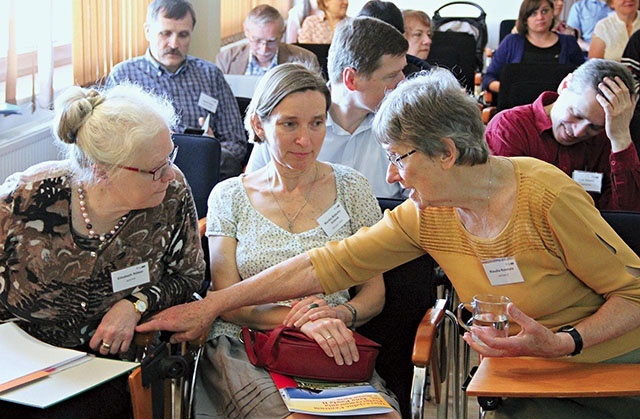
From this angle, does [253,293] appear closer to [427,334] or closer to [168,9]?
[427,334]

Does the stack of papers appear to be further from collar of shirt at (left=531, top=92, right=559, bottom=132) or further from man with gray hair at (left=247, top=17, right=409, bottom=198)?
collar of shirt at (left=531, top=92, right=559, bottom=132)

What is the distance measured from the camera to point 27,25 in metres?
4.06

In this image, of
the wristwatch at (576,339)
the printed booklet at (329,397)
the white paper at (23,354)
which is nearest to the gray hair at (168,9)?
the white paper at (23,354)

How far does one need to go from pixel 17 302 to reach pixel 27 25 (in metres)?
2.09

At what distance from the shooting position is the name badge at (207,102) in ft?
15.7

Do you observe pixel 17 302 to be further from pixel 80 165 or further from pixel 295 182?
pixel 295 182

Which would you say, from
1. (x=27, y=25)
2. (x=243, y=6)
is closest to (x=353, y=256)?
(x=27, y=25)

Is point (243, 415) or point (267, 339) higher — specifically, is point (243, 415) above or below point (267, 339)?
below

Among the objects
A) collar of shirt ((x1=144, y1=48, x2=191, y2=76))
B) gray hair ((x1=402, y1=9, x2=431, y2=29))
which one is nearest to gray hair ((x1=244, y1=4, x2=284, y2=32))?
gray hair ((x1=402, y1=9, x2=431, y2=29))

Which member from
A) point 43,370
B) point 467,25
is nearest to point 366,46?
point 43,370

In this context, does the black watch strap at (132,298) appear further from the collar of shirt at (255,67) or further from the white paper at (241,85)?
the collar of shirt at (255,67)

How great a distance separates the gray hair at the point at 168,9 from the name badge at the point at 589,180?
2385 mm

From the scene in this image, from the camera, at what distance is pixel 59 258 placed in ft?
7.80

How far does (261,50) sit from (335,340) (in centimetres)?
400
